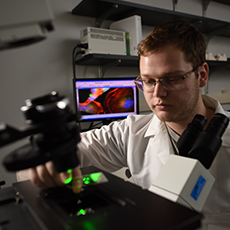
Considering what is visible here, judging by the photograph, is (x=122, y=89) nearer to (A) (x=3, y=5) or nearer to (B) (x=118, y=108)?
(B) (x=118, y=108)

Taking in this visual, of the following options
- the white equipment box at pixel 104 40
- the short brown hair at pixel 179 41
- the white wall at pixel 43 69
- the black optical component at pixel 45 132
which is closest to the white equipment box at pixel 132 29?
the white equipment box at pixel 104 40

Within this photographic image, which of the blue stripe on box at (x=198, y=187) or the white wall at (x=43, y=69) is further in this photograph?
the white wall at (x=43, y=69)

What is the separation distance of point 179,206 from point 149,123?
0.89 metres

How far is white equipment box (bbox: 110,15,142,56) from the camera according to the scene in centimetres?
208

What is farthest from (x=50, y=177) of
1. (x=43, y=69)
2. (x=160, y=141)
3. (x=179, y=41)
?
(x=43, y=69)

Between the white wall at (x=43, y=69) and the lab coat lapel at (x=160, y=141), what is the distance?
→ 101 cm

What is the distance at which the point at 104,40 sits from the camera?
1.98 metres

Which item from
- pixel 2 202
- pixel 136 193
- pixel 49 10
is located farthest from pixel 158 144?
pixel 49 10

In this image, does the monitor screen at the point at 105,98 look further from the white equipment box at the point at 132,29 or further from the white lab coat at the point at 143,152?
the white lab coat at the point at 143,152

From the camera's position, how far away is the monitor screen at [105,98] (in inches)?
74.8

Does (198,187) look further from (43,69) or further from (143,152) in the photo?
(43,69)

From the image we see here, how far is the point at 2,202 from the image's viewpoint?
0.57 metres

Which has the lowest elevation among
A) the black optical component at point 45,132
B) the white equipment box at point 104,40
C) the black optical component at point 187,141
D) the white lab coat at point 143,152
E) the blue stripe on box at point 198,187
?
the white lab coat at point 143,152

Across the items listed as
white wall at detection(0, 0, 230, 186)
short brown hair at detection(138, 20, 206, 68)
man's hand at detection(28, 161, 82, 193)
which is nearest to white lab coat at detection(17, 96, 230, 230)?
short brown hair at detection(138, 20, 206, 68)
